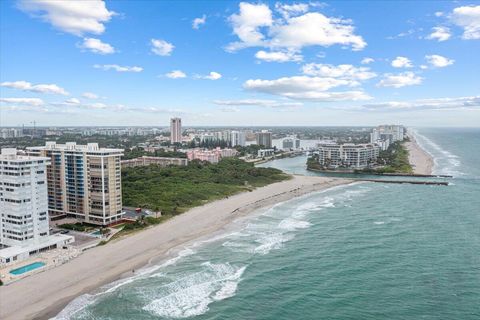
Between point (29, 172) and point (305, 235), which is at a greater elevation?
point (29, 172)

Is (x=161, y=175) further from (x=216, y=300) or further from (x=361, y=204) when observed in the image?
(x=216, y=300)

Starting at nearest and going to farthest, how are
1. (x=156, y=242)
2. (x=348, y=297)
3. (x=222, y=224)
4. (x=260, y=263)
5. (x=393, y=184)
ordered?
1. (x=348, y=297)
2. (x=260, y=263)
3. (x=156, y=242)
4. (x=222, y=224)
5. (x=393, y=184)

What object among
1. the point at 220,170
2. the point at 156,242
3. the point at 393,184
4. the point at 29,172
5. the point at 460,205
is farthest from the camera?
the point at 220,170

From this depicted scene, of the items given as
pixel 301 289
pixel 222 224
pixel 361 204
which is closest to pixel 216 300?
pixel 301 289

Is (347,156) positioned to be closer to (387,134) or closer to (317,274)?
(317,274)

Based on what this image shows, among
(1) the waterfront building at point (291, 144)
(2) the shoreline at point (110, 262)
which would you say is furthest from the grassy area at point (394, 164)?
(1) the waterfront building at point (291, 144)
